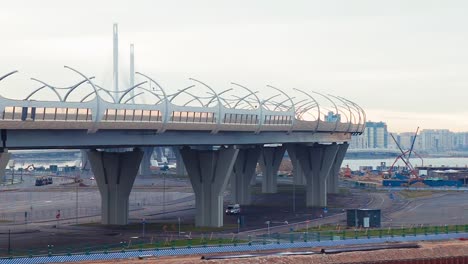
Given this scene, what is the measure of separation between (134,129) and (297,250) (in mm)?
19665

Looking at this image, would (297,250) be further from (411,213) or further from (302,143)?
(302,143)

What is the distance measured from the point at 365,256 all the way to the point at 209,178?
29.9 metres

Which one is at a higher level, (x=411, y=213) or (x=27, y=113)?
(x=27, y=113)

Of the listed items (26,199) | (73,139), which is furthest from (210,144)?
(26,199)

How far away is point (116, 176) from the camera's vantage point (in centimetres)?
9912

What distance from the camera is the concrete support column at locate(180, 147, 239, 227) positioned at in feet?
324

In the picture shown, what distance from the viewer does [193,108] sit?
92875 millimetres

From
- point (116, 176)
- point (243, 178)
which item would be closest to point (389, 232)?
point (116, 176)

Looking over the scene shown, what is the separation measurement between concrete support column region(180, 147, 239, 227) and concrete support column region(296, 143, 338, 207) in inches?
1405

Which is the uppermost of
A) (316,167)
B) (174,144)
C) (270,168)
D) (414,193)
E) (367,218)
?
(174,144)

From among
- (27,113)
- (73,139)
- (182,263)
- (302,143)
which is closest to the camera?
(182,263)

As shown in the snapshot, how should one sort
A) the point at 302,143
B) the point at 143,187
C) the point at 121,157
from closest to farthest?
the point at 121,157
the point at 302,143
the point at 143,187

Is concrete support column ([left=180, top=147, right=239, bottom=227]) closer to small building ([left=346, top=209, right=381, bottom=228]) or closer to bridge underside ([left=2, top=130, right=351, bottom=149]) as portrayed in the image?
bridge underside ([left=2, top=130, right=351, bottom=149])

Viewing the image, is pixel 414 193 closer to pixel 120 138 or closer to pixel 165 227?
pixel 165 227
